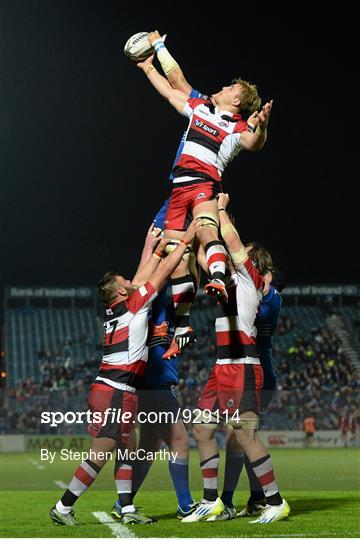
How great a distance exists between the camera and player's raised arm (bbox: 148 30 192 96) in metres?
9.44

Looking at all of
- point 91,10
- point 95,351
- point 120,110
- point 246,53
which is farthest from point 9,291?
point 246,53

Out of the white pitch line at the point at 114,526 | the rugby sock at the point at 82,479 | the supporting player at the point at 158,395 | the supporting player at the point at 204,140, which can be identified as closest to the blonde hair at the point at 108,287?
the supporting player at the point at 158,395

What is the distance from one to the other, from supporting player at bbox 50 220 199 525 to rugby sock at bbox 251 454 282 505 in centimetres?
111

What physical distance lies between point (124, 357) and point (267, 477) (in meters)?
1.69

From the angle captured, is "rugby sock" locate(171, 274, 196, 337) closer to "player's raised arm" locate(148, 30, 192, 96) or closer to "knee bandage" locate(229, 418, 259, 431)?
"knee bandage" locate(229, 418, 259, 431)

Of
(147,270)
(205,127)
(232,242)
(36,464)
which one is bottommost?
(36,464)

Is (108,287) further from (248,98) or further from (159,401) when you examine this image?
(248,98)

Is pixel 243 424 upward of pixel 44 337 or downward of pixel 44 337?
upward

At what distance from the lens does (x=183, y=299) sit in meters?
8.95

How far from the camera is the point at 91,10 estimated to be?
Answer: 38750 millimetres

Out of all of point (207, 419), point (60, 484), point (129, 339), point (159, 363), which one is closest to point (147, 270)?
point (129, 339)

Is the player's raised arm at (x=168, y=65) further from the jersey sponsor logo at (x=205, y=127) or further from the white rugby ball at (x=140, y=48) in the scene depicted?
the jersey sponsor logo at (x=205, y=127)

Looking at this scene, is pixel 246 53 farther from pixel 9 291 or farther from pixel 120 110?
pixel 9 291

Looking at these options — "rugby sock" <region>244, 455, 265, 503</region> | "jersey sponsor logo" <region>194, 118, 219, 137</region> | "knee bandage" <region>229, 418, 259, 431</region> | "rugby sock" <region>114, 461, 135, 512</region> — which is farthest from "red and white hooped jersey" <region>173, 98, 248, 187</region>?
"rugby sock" <region>244, 455, 265, 503</region>
